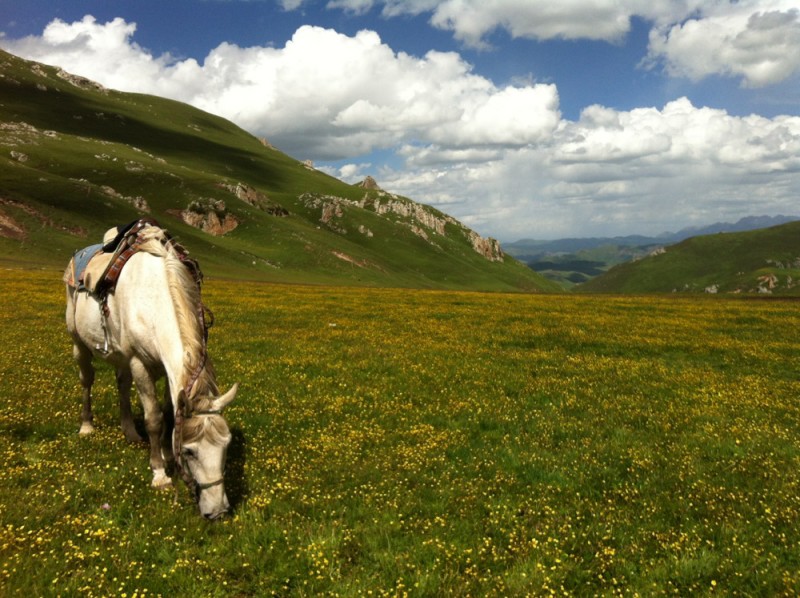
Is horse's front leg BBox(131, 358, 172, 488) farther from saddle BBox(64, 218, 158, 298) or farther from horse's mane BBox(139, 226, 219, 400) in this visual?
saddle BBox(64, 218, 158, 298)

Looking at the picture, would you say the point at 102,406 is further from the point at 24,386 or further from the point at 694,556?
the point at 694,556

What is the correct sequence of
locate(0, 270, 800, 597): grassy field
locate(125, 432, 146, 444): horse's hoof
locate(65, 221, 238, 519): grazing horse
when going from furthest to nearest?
1. locate(125, 432, 146, 444): horse's hoof
2. locate(65, 221, 238, 519): grazing horse
3. locate(0, 270, 800, 597): grassy field

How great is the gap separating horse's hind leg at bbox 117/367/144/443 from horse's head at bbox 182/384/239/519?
3.80m

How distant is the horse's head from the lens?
6.94m

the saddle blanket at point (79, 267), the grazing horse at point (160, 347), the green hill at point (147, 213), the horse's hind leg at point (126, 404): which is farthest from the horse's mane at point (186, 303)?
the green hill at point (147, 213)

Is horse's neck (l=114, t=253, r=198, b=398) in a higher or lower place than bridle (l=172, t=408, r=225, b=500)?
higher

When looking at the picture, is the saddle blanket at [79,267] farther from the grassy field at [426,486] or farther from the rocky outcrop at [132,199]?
the rocky outcrop at [132,199]

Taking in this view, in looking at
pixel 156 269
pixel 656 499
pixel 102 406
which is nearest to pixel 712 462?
pixel 656 499

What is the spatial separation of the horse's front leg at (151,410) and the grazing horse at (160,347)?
2cm

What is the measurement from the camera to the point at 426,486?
29.1ft

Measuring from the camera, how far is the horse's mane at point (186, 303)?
24.4ft

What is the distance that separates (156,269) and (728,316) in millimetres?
40373

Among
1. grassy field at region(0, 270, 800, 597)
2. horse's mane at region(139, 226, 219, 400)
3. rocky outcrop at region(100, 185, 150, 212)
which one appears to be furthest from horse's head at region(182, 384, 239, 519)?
rocky outcrop at region(100, 185, 150, 212)

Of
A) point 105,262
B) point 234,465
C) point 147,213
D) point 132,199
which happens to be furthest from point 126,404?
point 132,199
